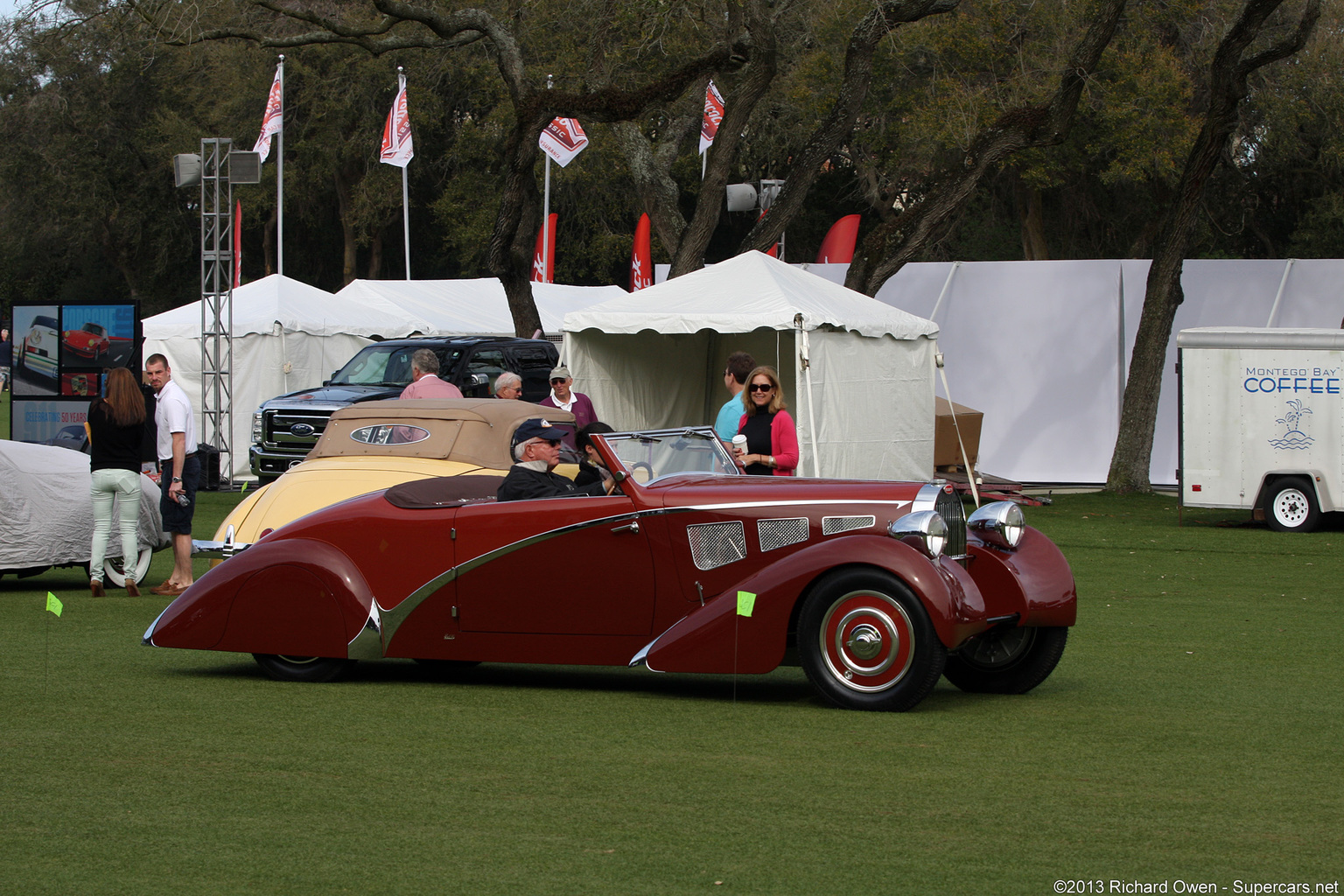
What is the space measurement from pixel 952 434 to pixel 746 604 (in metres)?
15.0

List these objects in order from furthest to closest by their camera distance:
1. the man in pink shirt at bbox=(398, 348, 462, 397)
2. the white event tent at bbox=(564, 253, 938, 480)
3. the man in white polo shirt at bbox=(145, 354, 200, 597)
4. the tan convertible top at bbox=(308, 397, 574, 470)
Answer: the white event tent at bbox=(564, 253, 938, 480) → the man in pink shirt at bbox=(398, 348, 462, 397) → the tan convertible top at bbox=(308, 397, 574, 470) → the man in white polo shirt at bbox=(145, 354, 200, 597)

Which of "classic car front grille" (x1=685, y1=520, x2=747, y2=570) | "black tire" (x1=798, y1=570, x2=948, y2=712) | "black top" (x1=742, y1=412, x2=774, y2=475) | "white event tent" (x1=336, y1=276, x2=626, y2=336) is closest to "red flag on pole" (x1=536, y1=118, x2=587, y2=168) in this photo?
"white event tent" (x1=336, y1=276, x2=626, y2=336)

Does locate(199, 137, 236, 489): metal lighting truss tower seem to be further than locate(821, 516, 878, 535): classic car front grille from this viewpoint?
Yes

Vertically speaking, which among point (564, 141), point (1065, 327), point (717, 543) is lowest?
point (717, 543)

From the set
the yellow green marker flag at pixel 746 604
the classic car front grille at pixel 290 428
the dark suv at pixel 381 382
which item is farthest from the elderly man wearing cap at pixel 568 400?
the yellow green marker flag at pixel 746 604

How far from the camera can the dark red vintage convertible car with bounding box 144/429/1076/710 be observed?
21.5 feet

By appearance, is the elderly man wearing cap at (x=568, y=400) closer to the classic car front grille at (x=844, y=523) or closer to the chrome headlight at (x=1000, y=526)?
the chrome headlight at (x=1000, y=526)

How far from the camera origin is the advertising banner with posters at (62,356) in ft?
63.6

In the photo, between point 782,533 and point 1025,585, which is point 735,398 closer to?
point 782,533

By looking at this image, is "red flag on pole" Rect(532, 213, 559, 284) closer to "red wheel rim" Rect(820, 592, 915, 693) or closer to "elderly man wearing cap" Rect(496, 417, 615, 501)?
"elderly man wearing cap" Rect(496, 417, 615, 501)

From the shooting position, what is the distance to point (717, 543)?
703 cm

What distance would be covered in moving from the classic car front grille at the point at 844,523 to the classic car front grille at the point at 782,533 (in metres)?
0.10

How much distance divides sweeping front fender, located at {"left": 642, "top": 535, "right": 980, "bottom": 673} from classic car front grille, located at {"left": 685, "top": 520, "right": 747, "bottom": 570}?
0.64 feet

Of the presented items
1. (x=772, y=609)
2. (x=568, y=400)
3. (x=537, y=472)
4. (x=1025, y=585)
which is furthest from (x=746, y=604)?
(x=568, y=400)
